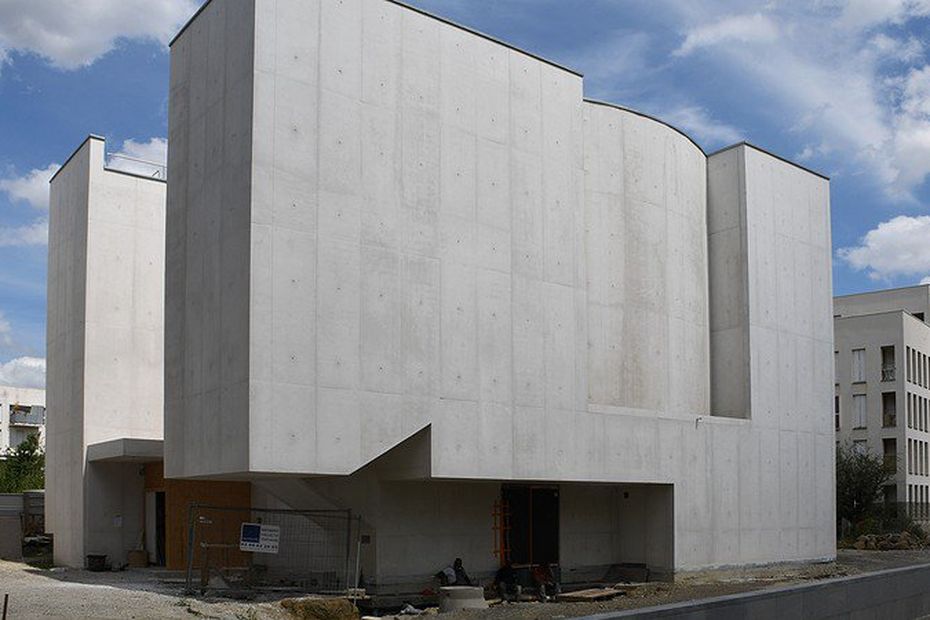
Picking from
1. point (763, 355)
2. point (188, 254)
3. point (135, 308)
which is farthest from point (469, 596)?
point (135, 308)

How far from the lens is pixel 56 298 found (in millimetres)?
37219

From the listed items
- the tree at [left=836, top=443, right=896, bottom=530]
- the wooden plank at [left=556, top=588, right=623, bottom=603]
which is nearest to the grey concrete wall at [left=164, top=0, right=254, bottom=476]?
the wooden plank at [left=556, top=588, right=623, bottom=603]

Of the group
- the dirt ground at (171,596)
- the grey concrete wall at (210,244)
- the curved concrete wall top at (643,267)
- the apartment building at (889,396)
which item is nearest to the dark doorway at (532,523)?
the dirt ground at (171,596)

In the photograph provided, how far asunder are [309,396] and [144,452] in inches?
415

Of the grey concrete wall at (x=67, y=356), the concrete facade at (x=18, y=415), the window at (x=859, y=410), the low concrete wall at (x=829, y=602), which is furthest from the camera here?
the concrete facade at (x=18, y=415)

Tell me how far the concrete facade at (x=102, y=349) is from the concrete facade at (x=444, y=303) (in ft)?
26.4

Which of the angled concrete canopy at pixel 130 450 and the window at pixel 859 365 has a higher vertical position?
the window at pixel 859 365

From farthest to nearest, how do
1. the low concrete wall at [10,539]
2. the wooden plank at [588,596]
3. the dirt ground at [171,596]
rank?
the low concrete wall at [10,539], the wooden plank at [588,596], the dirt ground at [171,596]

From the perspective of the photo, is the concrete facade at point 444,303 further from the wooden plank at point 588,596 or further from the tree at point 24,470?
the tree at point 24,470

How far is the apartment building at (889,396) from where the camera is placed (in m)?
65.3

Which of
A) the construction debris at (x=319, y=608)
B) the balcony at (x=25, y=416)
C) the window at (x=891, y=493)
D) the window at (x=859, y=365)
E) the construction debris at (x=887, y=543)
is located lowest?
the construction debris at (x=887, y=543)

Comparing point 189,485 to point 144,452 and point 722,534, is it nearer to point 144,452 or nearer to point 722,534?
point 144,452

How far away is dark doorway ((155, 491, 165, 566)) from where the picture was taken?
3353 centimetres

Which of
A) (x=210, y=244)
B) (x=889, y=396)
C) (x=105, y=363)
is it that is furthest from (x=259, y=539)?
(x=889, y=396)
